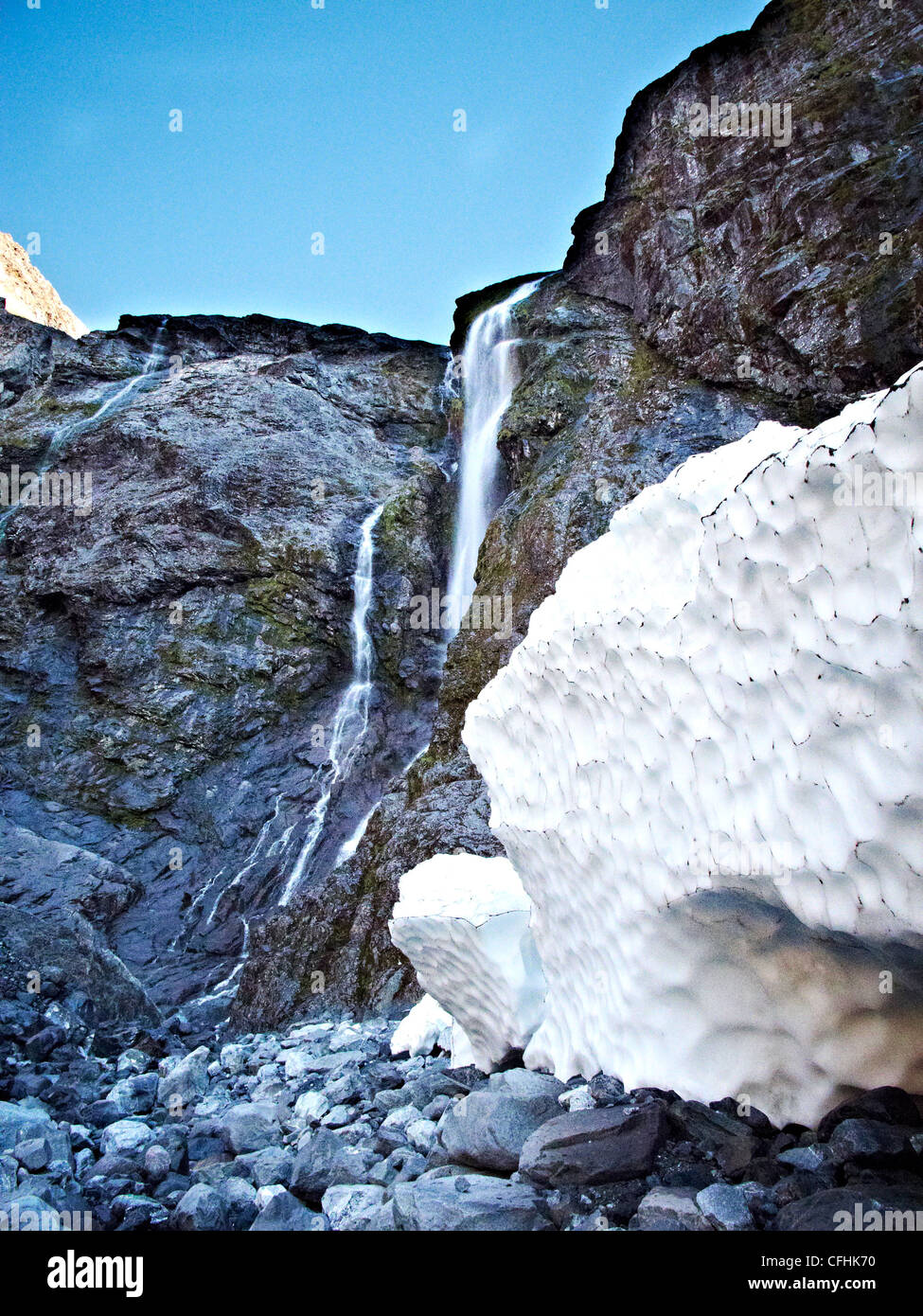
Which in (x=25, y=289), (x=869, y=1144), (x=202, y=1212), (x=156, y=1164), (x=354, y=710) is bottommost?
(x=156, y=1164)

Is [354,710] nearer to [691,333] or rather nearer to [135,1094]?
[691,333]

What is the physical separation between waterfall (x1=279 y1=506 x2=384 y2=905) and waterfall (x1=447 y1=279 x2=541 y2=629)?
2216 millimetres

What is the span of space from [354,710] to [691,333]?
35.8 ft

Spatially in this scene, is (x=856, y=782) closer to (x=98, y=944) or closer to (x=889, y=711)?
(x=889, y=711)

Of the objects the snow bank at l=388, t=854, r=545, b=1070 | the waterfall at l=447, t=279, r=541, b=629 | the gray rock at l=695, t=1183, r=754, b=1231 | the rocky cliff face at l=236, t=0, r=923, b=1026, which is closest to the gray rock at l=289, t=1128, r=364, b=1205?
the snow bank at l=388, t=854, r=545, b=1070

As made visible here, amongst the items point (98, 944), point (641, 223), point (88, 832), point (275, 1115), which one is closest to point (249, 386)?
point (641, 223)

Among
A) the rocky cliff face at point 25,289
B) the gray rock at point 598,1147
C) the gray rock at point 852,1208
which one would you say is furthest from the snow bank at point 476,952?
the rocky cliff face at point 25,289

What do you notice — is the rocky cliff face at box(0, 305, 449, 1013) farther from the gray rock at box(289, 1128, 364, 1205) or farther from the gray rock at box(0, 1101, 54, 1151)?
the gray rock at box(289, 1128, 364, 1205)

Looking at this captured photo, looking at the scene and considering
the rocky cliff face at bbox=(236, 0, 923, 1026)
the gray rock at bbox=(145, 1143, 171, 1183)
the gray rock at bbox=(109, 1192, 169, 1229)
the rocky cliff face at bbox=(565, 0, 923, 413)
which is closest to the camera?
the gray rock at bbox=(109, 1192, 169, 1229)

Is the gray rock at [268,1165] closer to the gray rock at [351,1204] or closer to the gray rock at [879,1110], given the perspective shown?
the gray rock at [351,1204]

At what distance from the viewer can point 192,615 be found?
20.3m

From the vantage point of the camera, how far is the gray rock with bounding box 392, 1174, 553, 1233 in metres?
3.31

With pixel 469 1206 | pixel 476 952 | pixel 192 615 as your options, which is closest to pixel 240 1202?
pixel 469 1206

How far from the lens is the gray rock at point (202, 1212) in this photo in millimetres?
4086
